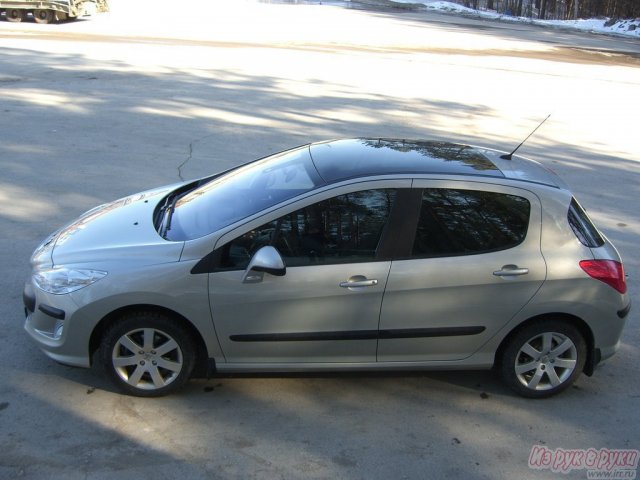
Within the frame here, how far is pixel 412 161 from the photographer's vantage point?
4477mm

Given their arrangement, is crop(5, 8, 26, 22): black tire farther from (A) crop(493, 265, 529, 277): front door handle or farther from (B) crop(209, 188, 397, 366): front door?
(A) crop(493, 265, 529, 277): front door handle

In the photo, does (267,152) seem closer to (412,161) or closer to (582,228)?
(412,161)

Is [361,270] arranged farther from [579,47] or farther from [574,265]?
[579,47]

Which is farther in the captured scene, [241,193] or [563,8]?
[563,8]

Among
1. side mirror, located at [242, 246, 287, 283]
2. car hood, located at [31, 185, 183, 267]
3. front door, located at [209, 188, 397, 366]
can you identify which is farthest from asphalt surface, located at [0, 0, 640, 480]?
→ side mirror, located at [242, 246, 287, 283]

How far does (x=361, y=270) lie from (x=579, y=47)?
29946 millimetres

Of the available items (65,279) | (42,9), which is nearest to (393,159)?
(65,279)

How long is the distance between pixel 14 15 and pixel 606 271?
26.8 m

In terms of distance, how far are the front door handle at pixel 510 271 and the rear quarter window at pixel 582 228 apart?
477 millimetres

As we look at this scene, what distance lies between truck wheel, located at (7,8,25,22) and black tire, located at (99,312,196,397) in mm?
25507

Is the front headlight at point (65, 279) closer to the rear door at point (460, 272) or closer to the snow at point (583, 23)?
the rear door at point (460, 272)

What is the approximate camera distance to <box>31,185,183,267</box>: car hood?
13.3 feet

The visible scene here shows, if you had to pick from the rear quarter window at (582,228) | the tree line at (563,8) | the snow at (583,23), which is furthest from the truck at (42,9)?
the tree line at (563,8)

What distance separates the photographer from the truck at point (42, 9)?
2491 centimetres
